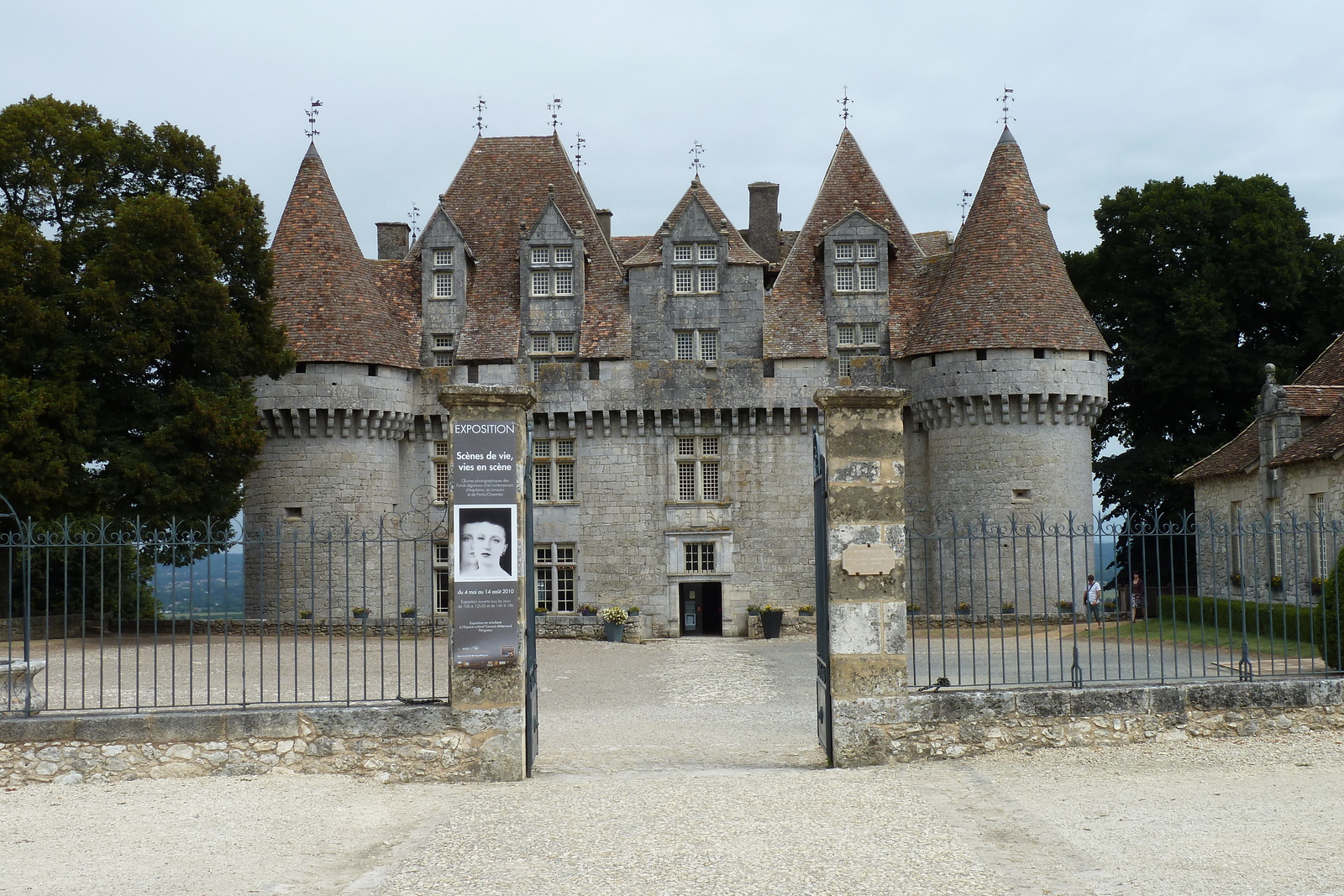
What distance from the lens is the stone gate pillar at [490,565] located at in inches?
372

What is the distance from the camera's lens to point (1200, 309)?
31.2 metres

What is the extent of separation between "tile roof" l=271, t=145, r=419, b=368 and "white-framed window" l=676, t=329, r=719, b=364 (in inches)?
241

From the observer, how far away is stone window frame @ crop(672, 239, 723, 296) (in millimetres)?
28516

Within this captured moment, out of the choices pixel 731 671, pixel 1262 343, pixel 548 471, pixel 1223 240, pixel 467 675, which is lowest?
pixel 731 671

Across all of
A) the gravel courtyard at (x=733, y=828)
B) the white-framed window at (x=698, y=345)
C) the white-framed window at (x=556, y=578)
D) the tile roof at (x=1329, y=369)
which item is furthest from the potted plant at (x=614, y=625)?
the gravel courtyard at (x=733, y=828)

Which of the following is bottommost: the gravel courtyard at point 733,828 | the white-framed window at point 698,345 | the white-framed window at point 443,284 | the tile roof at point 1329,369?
the gravel courtyard at point 733,828

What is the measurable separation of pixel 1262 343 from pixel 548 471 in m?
19.2

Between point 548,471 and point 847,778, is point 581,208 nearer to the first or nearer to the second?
point 548,471

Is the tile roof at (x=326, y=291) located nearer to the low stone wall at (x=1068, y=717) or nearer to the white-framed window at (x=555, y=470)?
the white-framed window at (x=555, y=470)

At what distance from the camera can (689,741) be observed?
39.1ft

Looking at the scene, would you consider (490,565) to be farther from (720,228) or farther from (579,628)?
(720,228)

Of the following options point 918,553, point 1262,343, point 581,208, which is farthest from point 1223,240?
point 581,208

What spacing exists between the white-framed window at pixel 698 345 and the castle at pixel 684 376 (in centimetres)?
6

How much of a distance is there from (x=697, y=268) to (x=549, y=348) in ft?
13.0
